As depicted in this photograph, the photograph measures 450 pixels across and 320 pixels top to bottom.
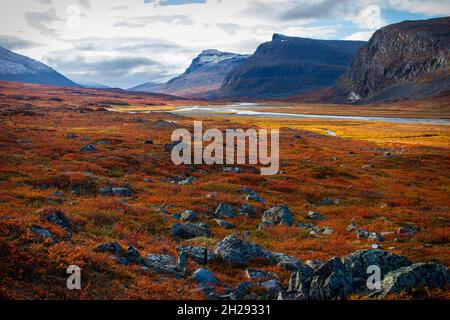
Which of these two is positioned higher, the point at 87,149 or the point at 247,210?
the point at 87,149

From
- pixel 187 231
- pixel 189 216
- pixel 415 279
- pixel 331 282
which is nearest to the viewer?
pixel 415 279

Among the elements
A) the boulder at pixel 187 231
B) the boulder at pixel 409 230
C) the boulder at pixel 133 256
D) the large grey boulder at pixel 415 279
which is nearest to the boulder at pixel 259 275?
the large grey boulder at pixel 415 279

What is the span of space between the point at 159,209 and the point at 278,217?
8.48 m

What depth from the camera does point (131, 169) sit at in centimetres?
3966

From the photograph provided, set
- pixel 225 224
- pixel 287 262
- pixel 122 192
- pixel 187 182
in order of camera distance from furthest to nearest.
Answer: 1. pixel 187 182
2. pixel 122 192
3. pixel 225 224
4. pixel 287 262

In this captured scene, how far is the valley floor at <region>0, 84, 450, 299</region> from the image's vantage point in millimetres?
13195

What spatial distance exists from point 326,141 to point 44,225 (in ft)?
257

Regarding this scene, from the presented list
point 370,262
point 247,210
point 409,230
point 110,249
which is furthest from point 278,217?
point 110,249

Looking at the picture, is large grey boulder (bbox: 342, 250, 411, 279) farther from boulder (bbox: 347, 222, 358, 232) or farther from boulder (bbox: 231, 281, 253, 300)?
boulder (bbox: 347, 222, 358, 232)

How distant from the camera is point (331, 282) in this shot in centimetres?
1391

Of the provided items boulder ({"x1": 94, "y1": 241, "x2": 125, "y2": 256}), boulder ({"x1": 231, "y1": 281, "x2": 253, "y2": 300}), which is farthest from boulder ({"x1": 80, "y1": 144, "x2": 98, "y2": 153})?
boulder ({"x1": 231, "y1": 281, "x2": 253, "y2": 300})

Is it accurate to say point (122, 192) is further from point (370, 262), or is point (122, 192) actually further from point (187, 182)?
point (370, 262)
